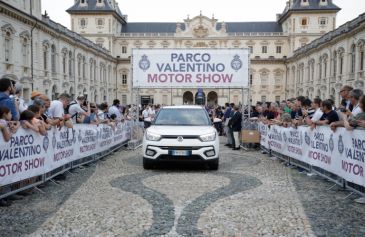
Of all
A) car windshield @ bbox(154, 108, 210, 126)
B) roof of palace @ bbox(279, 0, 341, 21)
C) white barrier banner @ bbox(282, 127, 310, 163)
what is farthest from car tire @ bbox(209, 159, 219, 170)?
roof of palace @ bbox(279, 0, 341, 21)

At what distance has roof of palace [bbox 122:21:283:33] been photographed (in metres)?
81.4

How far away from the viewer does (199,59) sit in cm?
1588

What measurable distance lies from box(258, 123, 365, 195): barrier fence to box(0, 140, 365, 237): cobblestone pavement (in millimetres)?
330

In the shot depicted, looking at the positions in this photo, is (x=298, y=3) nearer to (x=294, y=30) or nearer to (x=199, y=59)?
(x=294, y=30)

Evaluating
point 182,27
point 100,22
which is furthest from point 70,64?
point 182,27

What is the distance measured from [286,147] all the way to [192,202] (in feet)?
17.5

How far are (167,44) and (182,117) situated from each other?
70.1 metres

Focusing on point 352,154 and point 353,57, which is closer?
point 352,154

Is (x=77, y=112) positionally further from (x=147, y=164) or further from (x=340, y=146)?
(x=340, y=146)

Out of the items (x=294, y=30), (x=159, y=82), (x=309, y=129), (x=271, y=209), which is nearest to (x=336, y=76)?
(x=294, y=30)

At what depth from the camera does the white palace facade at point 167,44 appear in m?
33.1

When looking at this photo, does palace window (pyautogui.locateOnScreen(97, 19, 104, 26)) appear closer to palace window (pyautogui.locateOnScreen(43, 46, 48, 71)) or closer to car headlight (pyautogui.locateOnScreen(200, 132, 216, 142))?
palace window (pyautogui.locateOnScreen(43, 46, 48, 71))

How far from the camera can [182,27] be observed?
8200 cm

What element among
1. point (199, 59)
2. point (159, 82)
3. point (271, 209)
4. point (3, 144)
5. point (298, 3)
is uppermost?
point (298, 3)
